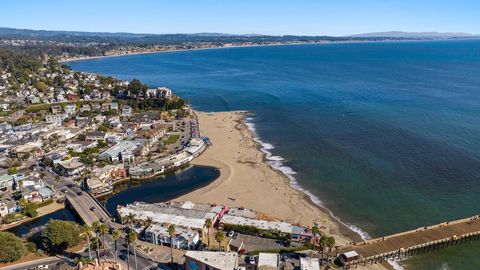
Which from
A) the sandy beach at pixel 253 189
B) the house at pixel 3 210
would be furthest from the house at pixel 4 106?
the house at pixel 3 210

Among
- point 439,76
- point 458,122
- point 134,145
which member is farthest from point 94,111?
point 439,76

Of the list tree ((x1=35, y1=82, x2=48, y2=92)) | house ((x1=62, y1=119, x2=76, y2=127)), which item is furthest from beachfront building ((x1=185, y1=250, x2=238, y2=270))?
tree ((x1=35, y1=82, x2=48, y2=92))

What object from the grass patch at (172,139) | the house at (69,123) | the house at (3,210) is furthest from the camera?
the house at (69,123)

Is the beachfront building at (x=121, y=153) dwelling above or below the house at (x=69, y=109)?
below

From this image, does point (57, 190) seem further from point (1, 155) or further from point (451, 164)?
point (451, 164)

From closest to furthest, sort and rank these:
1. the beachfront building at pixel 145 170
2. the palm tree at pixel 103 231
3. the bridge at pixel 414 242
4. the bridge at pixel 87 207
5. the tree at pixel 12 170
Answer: the palm tree at pixel 103 231
the bridge at pixel 414 242
the bridge at pixel 87 207
the tree at pixel 12 170
the beachfront building at pixel 145 170

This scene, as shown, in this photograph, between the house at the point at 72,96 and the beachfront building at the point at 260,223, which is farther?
the house at the point at 72,96

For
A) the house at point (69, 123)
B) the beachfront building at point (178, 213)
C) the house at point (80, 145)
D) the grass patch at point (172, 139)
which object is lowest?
the beachfront building at point (178, 213)

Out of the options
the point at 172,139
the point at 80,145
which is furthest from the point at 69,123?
the point at 172,139

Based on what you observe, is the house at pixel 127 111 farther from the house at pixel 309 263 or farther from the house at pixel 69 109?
the house at pixel 309 263
